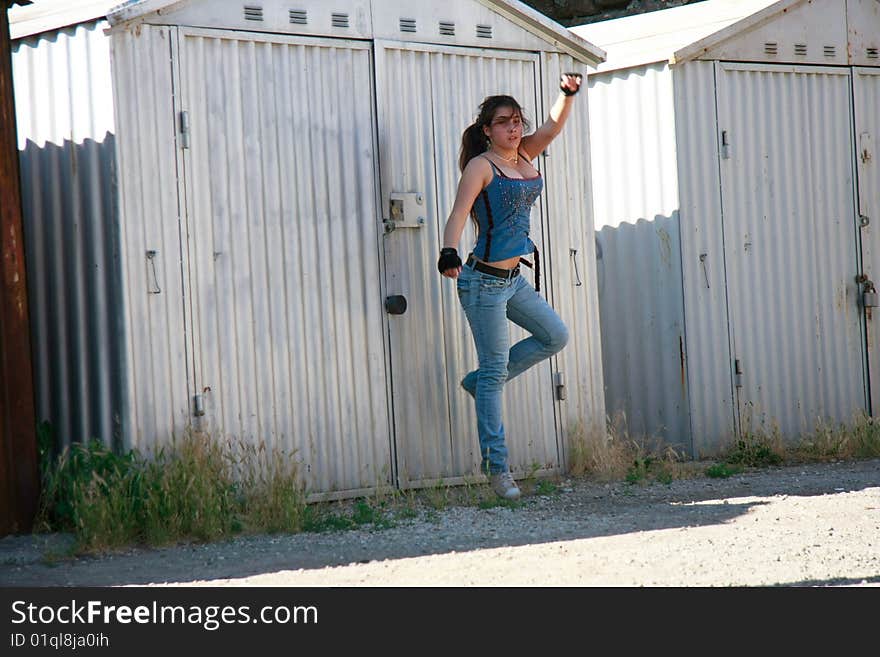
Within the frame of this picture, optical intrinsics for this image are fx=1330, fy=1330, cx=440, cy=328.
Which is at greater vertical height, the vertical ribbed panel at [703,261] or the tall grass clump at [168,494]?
the vertical ribbed panel at [703,261]

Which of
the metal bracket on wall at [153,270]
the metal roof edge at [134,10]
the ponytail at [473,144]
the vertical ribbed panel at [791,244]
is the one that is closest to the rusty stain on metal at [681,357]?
the vertical ribbed panel at [791,244]

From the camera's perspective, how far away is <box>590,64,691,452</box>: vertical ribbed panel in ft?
31.7

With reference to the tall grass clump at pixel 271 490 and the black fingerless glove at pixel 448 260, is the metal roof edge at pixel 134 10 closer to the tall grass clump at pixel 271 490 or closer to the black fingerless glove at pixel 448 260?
the black fingerless glove at pixel 448 260

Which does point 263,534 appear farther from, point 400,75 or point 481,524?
point 400,75

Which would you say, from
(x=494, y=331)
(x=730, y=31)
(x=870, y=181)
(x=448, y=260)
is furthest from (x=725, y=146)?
(x=448, y=260)

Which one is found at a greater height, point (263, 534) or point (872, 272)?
point (872, 272)

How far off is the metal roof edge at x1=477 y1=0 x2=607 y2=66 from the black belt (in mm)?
1800

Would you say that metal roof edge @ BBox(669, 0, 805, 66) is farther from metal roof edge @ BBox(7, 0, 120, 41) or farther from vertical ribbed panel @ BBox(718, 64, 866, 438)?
metal roof edge @ BBox(7, 0, 120, 41)

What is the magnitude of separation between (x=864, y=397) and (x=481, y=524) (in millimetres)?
4526

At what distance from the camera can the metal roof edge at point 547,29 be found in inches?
335

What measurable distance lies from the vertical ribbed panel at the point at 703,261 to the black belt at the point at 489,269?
2.38 m

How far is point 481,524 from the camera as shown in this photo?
22.9 feet

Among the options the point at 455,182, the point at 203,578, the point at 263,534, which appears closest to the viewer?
the point at 203,578
